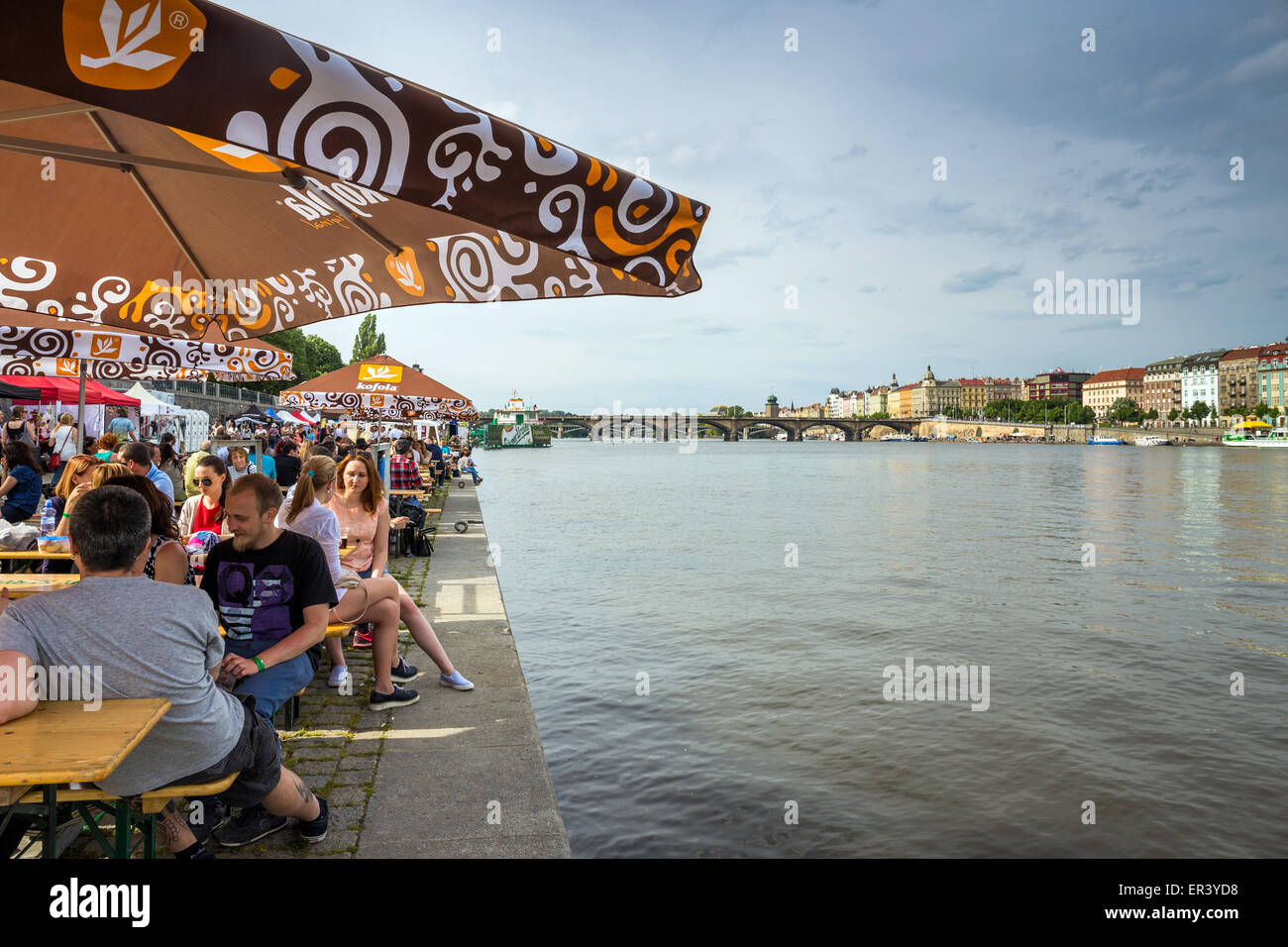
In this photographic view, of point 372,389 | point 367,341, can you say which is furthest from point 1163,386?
point 372,389

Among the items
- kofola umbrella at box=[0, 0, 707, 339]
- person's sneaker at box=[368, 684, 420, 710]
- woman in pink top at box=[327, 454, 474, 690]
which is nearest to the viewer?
kofola umbrella at box=[0, 0, 707, 339]

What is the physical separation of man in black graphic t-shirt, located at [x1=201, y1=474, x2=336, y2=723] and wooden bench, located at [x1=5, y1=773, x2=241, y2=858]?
96 cm

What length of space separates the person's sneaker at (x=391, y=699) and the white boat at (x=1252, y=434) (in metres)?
160

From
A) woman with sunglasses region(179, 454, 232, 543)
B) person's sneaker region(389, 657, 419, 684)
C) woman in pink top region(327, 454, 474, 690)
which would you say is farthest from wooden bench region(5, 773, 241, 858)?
woman with sunglasses region(179, 454, 232, 543)

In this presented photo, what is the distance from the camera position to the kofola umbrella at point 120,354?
625cm

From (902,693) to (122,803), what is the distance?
7138 millimetres

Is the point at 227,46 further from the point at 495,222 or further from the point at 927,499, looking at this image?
the point at 927,499

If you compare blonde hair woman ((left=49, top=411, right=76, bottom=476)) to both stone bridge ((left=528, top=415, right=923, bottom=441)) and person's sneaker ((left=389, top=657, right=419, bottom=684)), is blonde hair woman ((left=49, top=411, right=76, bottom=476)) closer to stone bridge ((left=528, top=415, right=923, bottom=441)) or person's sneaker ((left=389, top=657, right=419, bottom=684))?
person's sneaker ((left=389, top=657, right=419, bottom=684))

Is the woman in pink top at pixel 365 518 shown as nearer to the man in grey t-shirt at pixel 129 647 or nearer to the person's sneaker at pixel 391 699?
the person's sneaker at pixel 391 699

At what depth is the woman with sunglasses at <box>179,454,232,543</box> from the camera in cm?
674

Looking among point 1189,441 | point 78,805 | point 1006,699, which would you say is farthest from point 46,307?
point 1189,441

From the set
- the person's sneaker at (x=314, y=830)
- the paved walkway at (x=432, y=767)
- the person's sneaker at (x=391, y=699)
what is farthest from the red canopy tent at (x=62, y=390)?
the person's sneaker at (x=314, y=830)

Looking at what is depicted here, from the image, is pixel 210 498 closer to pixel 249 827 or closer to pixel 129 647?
pixel 249 827

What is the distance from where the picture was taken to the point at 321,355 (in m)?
86.9
